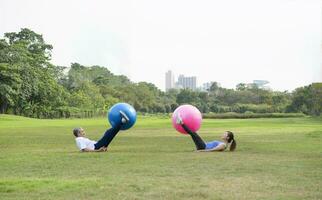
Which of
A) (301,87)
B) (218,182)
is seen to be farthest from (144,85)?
(218,182)

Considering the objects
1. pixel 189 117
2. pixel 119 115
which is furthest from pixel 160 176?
pixel 189 117

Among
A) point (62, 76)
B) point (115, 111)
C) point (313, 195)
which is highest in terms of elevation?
point (62, 76)

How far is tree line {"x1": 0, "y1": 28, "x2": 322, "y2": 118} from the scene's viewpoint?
72.4 meters

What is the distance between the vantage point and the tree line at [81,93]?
72.4 metres

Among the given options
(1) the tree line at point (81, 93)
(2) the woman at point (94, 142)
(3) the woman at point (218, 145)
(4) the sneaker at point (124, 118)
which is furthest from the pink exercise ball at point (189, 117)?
(1) the tree line at point (81, 93)

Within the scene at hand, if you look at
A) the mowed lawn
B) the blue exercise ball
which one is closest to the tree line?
the blue exercise ball

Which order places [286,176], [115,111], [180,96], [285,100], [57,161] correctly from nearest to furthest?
1. [286,176]
2. [57,161]
3. [115,111]
4. [285,100]
5. [180,96]

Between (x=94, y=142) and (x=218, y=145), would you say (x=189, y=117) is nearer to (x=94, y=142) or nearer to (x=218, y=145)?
(x=218, y=145)

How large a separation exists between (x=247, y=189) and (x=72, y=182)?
2849mm

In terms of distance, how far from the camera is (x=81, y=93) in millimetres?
93938

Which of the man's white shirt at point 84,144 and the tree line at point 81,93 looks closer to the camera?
the man's white shirt at point 84,144

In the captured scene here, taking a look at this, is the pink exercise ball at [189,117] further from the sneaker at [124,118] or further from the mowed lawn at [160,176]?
the mowed lawn at [160,176]

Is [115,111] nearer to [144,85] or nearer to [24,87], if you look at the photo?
[24,87]

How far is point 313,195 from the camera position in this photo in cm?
830
